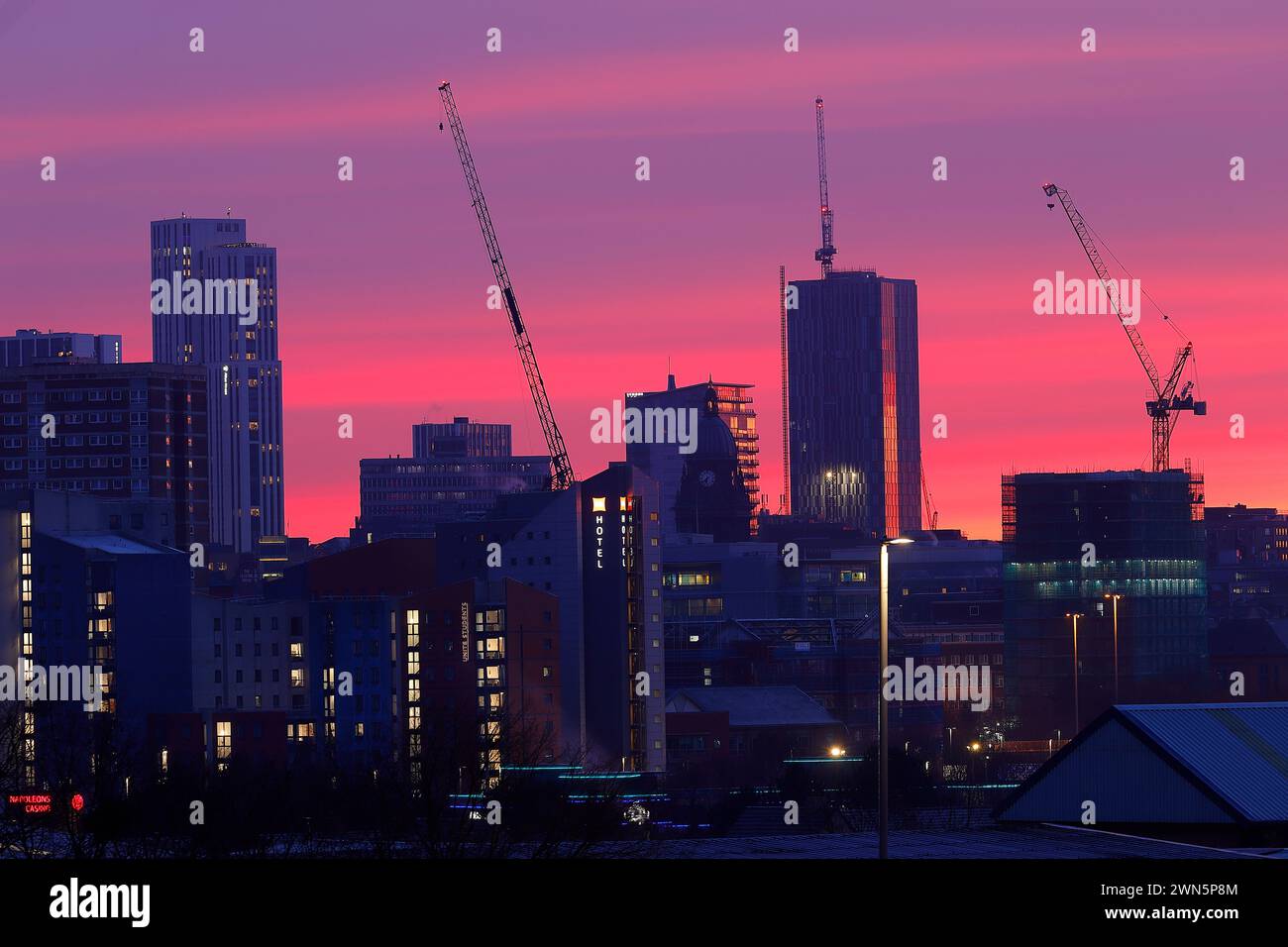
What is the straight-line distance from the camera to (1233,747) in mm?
80062

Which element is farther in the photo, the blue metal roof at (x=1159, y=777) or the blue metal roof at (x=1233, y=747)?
the blue metal roof at (x=1233, y=747)

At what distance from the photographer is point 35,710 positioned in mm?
103250

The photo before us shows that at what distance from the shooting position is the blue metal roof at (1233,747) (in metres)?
76.1

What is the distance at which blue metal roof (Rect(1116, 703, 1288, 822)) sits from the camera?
250 ft

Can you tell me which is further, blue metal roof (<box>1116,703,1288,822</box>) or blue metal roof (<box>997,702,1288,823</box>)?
blue metal roof (<box>1116,703,1288,822</box>)

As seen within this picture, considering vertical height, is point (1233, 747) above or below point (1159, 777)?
above

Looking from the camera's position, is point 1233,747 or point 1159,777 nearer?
point 1159,777
